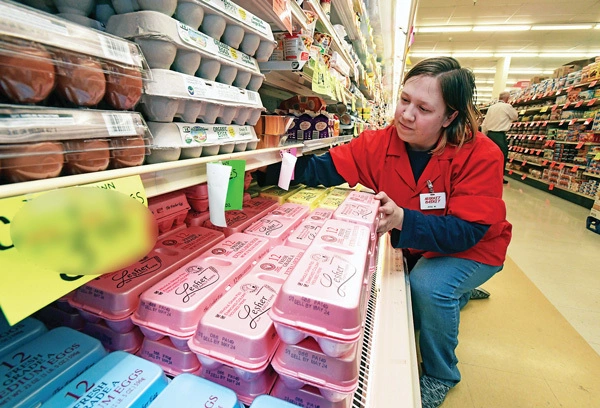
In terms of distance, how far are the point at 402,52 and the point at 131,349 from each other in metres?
5.19

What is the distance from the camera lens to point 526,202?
5.44 m

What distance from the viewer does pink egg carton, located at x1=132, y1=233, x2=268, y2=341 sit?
658mm

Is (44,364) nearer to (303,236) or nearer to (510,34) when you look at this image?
(303,236)

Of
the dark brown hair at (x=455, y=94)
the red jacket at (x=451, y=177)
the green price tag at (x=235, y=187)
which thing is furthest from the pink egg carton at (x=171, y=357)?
the dark brown hair at (x=455, y=94)

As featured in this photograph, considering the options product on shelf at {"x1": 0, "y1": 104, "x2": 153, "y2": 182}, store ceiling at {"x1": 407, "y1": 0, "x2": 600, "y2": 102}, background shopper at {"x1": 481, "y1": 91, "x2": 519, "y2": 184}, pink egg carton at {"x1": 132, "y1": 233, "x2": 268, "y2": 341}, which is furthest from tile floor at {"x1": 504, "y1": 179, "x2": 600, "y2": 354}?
store ceiling at {"x1": 407, "y1": 0, "x2": 600, "y2": 102}

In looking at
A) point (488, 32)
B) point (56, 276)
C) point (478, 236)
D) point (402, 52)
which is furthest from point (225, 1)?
point (488, 32)

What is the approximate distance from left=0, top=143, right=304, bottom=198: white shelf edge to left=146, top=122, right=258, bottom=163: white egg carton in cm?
3

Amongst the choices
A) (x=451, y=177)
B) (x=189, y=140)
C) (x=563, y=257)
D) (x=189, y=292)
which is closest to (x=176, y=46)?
(x=189, y=140)

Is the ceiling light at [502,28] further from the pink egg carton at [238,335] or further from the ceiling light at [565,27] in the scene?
the pink egg carton at [238,335]

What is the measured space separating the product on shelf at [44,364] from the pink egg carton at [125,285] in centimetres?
6

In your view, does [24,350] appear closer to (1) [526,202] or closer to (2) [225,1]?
(2) [225,1]

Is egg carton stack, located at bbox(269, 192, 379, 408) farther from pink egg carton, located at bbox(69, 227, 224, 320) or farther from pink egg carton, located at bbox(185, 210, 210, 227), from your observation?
pink egg carton, located at bbox(185, 210, 210, 227)

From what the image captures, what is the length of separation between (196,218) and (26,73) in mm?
787

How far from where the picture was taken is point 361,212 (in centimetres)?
123
